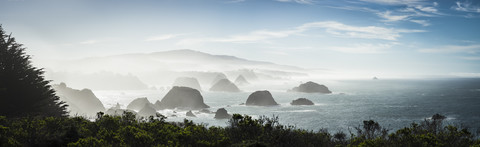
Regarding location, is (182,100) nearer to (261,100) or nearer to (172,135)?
(261,100)

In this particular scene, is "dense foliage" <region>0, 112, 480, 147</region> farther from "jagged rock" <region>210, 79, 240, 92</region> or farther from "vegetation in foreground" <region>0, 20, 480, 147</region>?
"jagged rock" <region>210, 79, 240, 92</region>

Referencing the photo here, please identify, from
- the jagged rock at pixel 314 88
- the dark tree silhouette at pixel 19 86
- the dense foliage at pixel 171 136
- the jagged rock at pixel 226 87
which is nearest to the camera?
the dense foliage at pixel 171 136

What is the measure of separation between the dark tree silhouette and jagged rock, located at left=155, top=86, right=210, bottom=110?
72.0 metres

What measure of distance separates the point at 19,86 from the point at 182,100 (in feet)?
248

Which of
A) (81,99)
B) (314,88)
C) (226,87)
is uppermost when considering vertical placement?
(226,87)

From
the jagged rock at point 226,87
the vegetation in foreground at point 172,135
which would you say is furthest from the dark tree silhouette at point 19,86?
the jagged rock at point 226,87

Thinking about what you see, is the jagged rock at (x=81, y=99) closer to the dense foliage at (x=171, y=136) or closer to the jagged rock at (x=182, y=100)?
the jagged rock at (x=182, y=100)

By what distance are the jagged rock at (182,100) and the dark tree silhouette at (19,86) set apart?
71969 millimetres

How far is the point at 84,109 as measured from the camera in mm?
80438

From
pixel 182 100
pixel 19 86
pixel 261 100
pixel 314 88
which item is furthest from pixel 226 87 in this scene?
pixel 19 86

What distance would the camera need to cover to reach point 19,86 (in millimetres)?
25031

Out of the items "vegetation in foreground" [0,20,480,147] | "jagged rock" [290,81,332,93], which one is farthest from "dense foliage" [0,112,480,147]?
"jagged rock" [290,81,332,93]

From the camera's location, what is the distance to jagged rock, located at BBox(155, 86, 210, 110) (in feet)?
325

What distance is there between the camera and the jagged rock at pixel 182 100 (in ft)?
325
